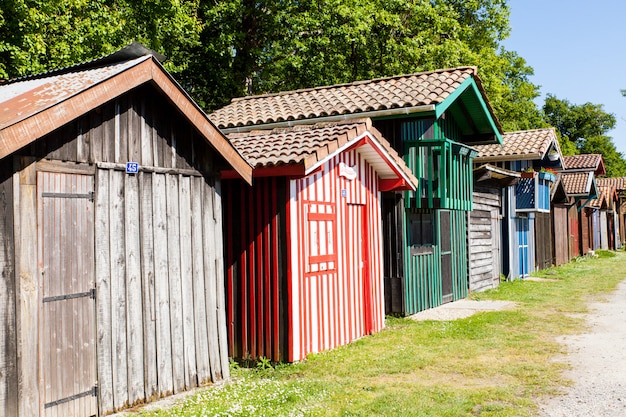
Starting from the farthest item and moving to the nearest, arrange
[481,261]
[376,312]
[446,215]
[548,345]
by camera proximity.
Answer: [481,261]
[446,215]
[376,312]
[548,345]

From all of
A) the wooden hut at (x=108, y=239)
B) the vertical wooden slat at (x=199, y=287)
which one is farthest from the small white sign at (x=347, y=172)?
the vertical wooden slat at (x=199, y=287)

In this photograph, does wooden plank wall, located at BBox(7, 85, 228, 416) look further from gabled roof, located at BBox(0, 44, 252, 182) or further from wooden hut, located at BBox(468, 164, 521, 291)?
wooden hut, located at BBox(468, 164, 521, 291)

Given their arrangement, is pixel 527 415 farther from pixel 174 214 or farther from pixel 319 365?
pixel 174 214

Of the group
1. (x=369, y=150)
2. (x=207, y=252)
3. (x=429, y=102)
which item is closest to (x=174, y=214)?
(x=207, y=252)

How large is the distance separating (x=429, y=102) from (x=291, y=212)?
4513 millimetres

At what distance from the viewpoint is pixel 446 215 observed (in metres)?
15.9

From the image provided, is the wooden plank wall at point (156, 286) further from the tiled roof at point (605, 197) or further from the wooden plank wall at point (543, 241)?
the tiled roof at point (605, 197)

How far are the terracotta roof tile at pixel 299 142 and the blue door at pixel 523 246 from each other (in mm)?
12622

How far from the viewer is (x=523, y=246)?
22438mm

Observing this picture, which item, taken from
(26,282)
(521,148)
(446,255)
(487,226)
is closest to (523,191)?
(521,148)

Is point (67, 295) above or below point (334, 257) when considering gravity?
below

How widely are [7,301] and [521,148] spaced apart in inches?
711

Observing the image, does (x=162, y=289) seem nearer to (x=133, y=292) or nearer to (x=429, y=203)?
(x=133, y=292)

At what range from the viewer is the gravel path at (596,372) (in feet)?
22.4
